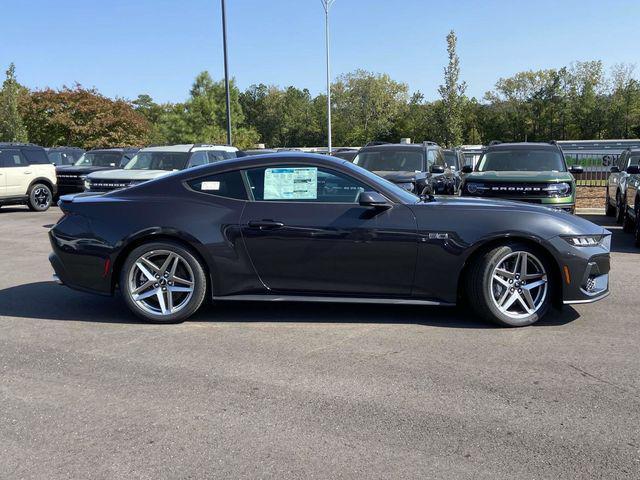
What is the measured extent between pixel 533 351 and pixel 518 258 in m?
0.92

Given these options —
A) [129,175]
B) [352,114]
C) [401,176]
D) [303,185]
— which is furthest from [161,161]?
[352,114]

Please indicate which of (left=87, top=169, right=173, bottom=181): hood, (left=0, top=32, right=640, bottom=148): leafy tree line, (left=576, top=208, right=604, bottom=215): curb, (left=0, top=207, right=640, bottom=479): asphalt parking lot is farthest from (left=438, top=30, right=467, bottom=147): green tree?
(left=0, top=207, right=640, bottom=479): asphalt parking lot

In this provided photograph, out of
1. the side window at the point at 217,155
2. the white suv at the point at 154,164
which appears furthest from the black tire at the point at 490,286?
the side window at the point at 217,155

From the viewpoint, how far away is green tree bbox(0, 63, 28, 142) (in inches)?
1487

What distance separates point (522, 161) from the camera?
12234 mm

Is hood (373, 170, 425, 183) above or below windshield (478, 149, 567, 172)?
below

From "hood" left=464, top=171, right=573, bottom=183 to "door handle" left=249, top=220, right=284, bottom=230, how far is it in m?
6.44

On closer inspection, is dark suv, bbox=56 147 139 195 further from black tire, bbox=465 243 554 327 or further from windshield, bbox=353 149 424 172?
black tire, bbox=465 243 554 327

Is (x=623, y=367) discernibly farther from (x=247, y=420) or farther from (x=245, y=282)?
(x=245, y=282)

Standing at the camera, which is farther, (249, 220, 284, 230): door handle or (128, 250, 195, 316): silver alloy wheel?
(128, 250, 195, 316): silver alloy wheel

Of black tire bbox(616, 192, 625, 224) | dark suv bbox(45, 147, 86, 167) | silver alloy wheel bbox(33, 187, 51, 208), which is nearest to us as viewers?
black tire bbox(616, 192, 625, 224)

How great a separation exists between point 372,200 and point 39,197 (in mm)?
14699

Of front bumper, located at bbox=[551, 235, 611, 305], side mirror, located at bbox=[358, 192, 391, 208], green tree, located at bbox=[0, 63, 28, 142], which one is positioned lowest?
front bumper, located at bbox=[551, 235, 611, 305]

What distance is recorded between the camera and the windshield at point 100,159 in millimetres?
20016
